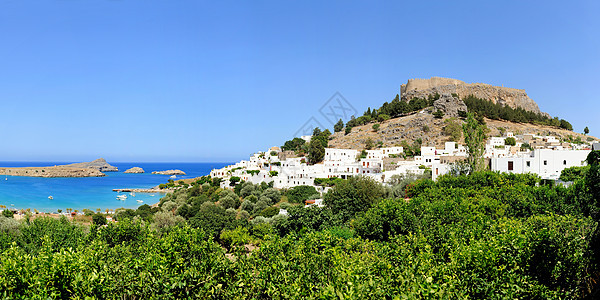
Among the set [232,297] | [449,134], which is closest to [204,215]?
[232,297]

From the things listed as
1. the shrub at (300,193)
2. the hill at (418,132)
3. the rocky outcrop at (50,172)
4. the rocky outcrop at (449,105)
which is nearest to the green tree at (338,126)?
the hill at (418,132)

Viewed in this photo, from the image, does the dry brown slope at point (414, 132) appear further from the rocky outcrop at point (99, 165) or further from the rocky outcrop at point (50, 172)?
the rocky outcrop at point (99, 165)

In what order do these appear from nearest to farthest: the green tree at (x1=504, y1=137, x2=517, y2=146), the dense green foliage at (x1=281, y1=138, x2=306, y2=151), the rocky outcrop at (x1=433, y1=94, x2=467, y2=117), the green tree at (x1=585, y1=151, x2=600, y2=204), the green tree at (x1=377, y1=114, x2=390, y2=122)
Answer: the green tree at (x1=585, y1=151, x2=600, y2=204), the green tree at (x1=504, y1=137, x2=517, y2=146), the dense green foliage at (x1=281, y1=138, x2=306, y2=151), the rocky outcrop at (x1=433, y1=94, x2=467, y2=117), the green tree at (x1=377, y1=114, x2=390, y2=122)

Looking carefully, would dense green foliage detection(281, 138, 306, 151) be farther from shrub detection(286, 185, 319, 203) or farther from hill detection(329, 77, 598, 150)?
shrub detection(286, 185, 319, 203)

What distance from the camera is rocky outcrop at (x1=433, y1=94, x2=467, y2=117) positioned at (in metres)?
80.8

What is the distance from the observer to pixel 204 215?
3108 centimetres

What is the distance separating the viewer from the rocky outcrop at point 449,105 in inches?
3182

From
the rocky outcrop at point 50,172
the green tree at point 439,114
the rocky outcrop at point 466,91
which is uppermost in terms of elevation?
the rocky outcrop at point 466,91

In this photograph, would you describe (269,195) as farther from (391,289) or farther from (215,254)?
(391,289)

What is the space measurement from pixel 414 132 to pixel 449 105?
49.1 feet

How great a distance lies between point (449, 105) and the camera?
269 ft

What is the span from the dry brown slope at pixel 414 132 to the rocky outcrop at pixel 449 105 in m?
3.77

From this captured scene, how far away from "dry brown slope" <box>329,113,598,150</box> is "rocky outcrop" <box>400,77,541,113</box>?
63.9ft

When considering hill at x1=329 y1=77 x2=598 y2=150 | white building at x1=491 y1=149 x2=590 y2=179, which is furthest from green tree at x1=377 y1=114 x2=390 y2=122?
white building at x1=491 y1=149 x2=590 y2=179
